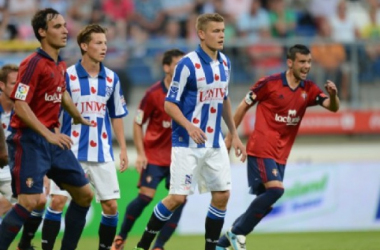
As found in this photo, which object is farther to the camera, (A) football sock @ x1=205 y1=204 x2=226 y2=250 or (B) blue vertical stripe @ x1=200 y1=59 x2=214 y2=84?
(A) football sock @ x1=205 y1=204 x2=226 y2=250

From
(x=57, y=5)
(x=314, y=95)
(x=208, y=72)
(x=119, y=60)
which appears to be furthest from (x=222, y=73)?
(x=57, y=5)

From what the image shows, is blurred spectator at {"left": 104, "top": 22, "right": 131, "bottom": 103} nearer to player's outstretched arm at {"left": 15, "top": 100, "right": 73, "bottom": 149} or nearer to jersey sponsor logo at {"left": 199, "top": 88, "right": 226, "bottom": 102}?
jersey sponsor logo at {"left": 199, "top": 88, "right": 226, "bottom": 102}

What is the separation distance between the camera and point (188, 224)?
14797 millimetres

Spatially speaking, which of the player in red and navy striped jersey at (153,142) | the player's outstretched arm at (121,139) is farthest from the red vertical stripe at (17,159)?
the player in red and navy striped jersey at (153,142)

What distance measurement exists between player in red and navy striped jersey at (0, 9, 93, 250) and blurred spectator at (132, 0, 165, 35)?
9.46 meters

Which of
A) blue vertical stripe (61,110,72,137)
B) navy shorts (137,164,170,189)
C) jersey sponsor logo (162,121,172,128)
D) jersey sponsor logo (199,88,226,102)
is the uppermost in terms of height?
jersey sponsor logo (199,88,226,102)

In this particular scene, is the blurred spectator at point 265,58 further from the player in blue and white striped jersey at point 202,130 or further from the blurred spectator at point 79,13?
the player in blue and white striped jersey at point 202,130

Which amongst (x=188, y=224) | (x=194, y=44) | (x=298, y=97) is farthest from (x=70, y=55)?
(x=298, y=97)

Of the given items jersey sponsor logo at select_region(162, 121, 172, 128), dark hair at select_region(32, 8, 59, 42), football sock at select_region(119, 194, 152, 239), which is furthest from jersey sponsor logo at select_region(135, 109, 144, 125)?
dark hair at select_region(32, 8, 59, 42)

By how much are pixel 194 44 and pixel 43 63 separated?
848cm

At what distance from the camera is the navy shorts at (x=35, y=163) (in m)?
7.89

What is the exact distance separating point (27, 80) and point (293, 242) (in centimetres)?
541

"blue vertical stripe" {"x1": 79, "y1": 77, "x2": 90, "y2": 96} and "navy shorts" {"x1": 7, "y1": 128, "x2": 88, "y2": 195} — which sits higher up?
"blue vertical stripe" {"x1": 79, "y1": 77, "x2": 90, "y2": 96}

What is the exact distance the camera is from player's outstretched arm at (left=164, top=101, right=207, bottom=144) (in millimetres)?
8461
